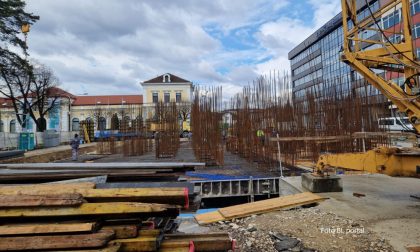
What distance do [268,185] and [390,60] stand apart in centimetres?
417

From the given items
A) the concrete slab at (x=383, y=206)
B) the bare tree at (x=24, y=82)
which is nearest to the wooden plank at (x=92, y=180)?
the concrete slab at (x=383, y=206)

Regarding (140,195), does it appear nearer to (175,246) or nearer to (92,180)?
(175,246)

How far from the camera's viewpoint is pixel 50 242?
2295mm

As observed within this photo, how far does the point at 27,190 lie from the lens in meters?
2.71

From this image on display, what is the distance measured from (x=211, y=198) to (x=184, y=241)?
5292 millimetres

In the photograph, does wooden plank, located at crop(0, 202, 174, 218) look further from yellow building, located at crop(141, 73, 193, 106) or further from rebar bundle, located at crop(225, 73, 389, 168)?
yellow building, located at crop(141, 73, 193, 106)

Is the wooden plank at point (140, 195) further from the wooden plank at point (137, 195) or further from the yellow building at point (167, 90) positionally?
the yellow building at point (167, 90)

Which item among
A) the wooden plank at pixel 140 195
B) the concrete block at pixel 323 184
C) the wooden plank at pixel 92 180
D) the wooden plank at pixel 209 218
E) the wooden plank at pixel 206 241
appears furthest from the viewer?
the concrete block at pixel 323 184

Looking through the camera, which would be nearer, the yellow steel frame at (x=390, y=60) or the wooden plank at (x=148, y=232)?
the wooden plank at (x=148, y=232)

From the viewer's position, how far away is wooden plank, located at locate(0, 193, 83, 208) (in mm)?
2424

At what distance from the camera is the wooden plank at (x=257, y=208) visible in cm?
571

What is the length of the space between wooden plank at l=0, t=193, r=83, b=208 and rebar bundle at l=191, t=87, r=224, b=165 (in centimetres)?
876

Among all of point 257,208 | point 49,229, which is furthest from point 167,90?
point 49,229

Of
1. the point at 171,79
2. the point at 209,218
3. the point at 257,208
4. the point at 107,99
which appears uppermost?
the point at 171,79
